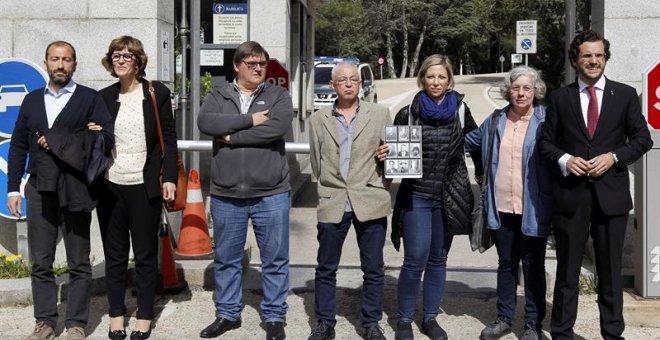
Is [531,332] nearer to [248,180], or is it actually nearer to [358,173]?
[358,173]

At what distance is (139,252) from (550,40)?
2198 cm

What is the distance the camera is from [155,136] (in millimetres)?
5633

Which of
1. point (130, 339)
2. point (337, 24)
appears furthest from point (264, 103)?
point (337, 24)

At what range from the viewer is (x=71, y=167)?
5426 mm

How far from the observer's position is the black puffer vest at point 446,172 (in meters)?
5.43

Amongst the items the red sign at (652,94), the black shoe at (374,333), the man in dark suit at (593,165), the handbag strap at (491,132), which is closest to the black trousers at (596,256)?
the man in dark suit at (593,165)

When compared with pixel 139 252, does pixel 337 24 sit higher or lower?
higher

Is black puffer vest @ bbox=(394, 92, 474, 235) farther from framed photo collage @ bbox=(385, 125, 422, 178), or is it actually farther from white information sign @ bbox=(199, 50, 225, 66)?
white information sign @ bbox=(199, 50, 225, 66)

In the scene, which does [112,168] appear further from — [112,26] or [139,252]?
[112,26]

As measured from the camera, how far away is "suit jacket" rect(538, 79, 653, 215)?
5051 mm

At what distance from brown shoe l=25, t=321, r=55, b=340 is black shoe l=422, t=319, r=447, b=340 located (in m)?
2.61

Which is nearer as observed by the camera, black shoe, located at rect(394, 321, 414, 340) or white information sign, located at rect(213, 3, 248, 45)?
black shoe, located at rect(394, 321, 414, 340)

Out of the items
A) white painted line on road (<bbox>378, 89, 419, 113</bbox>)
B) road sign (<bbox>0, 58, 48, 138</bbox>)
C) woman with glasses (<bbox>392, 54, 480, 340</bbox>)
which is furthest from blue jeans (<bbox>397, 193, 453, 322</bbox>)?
white painted line on road (<bbox>378, 89, 419, 113</bbox>)

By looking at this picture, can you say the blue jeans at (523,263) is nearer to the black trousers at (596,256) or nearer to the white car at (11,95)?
the black trousers at (596,256)
